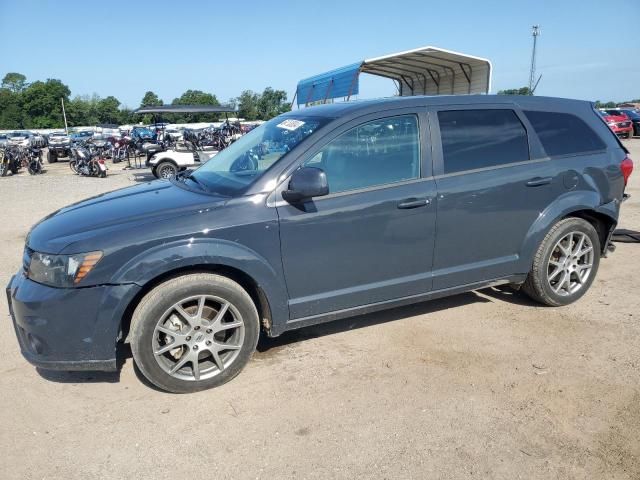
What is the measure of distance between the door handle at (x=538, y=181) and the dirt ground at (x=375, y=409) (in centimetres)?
113

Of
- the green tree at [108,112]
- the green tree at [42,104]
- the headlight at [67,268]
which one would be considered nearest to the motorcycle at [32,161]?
the headlight at [67,268]

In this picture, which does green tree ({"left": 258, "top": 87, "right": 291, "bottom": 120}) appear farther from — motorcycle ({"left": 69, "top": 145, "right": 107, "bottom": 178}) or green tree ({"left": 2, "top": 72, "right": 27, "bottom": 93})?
motorcycle ({"left": 69, "top": 145, "right": 107, "bottom": 178})

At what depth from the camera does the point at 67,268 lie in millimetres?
2793

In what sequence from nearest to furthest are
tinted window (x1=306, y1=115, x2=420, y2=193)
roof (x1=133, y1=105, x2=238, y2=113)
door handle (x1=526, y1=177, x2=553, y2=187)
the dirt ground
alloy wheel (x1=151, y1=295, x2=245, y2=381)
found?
the dirt ground
alloy wheel (x1=151, y1=295, x2=245, y2=381)
tinted window (x1=306, y1=115, x2=420, y2=193)
door handle (x1=526, y1=177, x2=553, y2=187)
roof (x1=133, y1=105, x2=238, y2=113)

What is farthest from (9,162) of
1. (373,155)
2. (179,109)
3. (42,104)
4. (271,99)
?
(271,99)

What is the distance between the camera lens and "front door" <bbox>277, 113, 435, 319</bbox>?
3203 mm

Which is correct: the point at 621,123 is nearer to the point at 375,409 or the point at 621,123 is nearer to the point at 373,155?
the point at 373,155

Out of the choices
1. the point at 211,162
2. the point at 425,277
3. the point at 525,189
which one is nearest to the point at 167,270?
the point at 211,162

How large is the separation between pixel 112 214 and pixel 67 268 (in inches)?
19.4

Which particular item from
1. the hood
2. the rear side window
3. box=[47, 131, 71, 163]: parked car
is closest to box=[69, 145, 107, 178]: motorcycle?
box=[47, 131, 71, 163]: parked car

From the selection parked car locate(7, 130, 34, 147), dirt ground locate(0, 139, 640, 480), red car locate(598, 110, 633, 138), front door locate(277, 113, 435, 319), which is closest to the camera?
dirt ground locate(0, 139, 640, 480)

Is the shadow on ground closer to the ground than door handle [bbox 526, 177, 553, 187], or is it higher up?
closer to the ground

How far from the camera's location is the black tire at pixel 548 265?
4.04m

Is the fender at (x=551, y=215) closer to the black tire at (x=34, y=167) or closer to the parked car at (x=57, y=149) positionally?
the black tire at (x=34, y=167)
